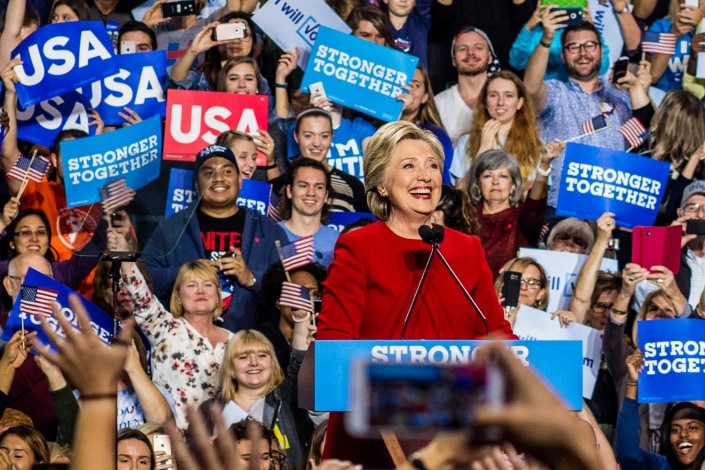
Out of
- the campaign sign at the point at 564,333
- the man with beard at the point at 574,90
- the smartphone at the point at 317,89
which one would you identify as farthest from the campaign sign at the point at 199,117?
the campaign sign at the point at 564,333

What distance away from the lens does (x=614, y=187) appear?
7.32m

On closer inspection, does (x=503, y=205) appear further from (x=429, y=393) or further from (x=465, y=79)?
(x=429, y=393)

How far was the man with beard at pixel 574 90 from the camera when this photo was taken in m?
8.21

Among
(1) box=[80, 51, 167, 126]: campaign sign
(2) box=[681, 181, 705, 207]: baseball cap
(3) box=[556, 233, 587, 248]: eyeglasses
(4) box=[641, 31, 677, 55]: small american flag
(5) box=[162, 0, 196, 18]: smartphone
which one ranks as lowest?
(3) box=[556, 233, 587, 248]: eyeglasses

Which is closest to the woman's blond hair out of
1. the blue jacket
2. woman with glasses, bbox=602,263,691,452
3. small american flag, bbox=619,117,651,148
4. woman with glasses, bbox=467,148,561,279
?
the blue jacket

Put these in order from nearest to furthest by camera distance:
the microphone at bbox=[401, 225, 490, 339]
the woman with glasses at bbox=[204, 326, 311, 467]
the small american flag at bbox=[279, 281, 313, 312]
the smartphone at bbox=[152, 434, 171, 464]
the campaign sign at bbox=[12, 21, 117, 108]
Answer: the microphone at bbox=[401, 225, 490, 339]
the smartphone at bbox=[152, 434, 171, 464]
the woman with glasses at bbox=[204, 326, 311, 467]
the small american flag at bbox=[279, 281, 313, 312]
the campaign sign at bbox=[12, 21, 117, 108]

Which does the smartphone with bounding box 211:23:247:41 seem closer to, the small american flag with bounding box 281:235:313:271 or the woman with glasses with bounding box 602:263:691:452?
the small american flag with bounding box 281:235:313:271

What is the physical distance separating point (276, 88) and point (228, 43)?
1.24 ft

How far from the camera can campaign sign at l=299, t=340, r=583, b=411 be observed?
Result: 10.3ft

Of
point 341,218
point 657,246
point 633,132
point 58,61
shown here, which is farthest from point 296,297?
point 633,132

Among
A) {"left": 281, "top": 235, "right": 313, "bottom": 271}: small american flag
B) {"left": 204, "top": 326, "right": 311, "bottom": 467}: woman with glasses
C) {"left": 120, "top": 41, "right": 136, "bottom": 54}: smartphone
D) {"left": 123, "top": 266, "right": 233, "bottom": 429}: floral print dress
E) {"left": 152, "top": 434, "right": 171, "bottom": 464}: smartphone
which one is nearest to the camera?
{"left": 152, "top": 434, "right": 171, "bottom": 464}: smartphone

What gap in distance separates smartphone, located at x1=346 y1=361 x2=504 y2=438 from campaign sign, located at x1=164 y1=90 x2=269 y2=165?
605cm

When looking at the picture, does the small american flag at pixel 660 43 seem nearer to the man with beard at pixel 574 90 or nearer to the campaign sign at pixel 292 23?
the man with beard at pixel 574 90

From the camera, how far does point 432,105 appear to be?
8.07 m
